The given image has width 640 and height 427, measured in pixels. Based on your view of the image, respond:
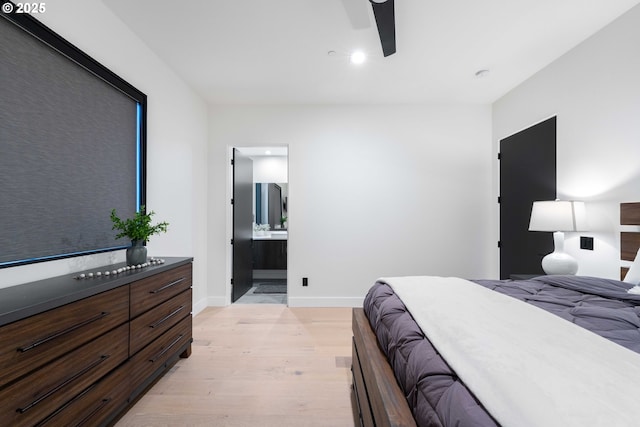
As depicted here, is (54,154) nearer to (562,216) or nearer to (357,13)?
(357,13)

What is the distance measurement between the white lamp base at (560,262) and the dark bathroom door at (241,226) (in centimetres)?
330

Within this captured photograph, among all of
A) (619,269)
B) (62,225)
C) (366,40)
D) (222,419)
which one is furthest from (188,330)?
(619,269)

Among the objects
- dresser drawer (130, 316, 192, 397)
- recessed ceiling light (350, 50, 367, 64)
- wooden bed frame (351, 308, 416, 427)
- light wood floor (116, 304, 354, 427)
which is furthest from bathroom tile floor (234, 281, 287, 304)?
recessed ceiling light (350, 50, 367, 64)

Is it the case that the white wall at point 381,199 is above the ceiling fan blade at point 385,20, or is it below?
below

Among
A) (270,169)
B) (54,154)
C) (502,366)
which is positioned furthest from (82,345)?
(270,169)

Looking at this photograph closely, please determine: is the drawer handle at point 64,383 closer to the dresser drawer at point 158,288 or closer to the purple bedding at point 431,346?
the dresser drawer at point 158,288

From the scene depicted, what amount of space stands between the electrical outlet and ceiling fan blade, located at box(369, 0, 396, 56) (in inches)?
86.5

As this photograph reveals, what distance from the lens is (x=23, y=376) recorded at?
1.02 meters

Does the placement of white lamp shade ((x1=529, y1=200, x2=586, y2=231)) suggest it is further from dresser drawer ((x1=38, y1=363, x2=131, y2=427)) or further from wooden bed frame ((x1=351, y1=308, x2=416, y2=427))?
dresser drawer ((x1=38, y1=363, x2=131, y2=427))

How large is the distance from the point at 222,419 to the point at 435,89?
3.55 meters

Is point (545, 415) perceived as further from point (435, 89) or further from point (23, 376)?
point (435, 89)

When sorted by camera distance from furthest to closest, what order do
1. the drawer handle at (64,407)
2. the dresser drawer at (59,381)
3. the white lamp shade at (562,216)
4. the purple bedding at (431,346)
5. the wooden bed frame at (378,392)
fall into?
the white lamp shade at (562,216) → the drawer handle at (64,407) → the dresser drawer at (59,381) → the wooden bed frame at (378,392) → the purple bedding at (431,346)

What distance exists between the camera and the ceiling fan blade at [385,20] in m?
1.60

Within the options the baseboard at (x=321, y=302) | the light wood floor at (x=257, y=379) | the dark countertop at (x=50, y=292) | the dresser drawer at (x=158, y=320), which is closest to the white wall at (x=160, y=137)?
the dark countertop at (x=50, y=292)
